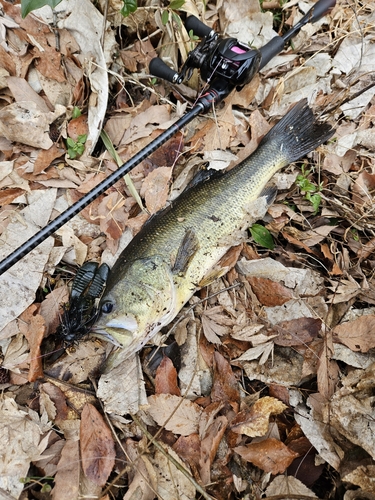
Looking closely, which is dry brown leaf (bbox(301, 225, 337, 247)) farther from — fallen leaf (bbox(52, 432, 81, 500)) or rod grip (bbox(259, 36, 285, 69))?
fallen leaf (bbox(52, 432, 81, 500))

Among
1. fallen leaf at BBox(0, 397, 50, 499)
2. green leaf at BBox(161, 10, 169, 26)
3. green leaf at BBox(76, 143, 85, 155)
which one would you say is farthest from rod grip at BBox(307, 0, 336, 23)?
fallen leaf at BBox(0, 397, 50, 499)

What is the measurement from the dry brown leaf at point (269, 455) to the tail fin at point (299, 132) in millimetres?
2206

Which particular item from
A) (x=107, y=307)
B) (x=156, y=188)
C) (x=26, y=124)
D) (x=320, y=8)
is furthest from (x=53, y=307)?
(x=320, y=8)

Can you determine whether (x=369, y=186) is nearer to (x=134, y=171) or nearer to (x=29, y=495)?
(x=134, y=171)

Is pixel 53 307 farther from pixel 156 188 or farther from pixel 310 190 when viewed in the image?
pixel 310 190

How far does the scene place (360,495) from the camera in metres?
2.38

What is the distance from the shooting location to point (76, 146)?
10.3ft

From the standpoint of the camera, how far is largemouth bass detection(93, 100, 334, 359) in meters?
2.56

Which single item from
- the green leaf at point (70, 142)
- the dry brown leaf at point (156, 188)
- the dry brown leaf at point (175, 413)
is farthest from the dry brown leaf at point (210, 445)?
the green leaf at point (70, 142)

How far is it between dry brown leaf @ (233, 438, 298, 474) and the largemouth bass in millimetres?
1024

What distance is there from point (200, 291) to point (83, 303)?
3.05 feet

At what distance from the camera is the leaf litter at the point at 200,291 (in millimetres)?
2553

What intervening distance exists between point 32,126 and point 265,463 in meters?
3.02

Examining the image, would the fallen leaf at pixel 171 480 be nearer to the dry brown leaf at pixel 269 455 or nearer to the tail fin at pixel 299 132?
the dry brown leaf at pixel 269 455
